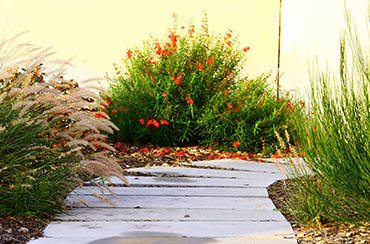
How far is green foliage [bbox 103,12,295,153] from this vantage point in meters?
5.62

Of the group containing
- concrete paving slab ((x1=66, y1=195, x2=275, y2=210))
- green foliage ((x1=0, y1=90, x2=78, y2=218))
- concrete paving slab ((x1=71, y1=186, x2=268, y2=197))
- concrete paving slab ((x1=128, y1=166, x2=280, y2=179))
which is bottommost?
concrete paving slab ((x1=66, y1=195, x2=275, y2=210))

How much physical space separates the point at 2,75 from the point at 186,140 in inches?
152

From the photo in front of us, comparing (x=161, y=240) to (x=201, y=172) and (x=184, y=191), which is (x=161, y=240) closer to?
(x=184, y=191)

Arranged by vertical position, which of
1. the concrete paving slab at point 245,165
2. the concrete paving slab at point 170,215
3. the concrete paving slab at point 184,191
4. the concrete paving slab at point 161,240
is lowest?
the concrete paving slab at point 161,240

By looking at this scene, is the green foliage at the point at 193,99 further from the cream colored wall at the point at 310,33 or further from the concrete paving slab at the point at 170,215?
the concrete paving slab at the point at 170,215

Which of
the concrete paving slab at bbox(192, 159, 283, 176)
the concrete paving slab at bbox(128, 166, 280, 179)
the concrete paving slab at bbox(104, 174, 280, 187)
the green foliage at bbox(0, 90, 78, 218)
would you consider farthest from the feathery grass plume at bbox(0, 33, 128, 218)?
the concrete paving slab at bbox(192, 159, 283, 176)

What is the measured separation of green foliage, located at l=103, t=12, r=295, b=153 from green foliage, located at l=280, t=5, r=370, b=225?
2997 millimetres

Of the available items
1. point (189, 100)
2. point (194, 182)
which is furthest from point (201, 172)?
point (189, 100)

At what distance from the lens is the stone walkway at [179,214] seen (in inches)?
89.4

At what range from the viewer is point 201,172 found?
411cm

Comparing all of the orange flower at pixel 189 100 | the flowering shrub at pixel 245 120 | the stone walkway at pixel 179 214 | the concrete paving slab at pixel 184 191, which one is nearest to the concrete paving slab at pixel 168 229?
the stone walkway at pixel 179 214

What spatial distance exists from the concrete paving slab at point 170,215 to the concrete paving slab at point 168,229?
0.08 meters

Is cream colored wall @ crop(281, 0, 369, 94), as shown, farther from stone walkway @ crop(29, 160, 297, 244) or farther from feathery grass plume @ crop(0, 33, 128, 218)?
feathery grass plume @ crop(0, 33, 128, 218)

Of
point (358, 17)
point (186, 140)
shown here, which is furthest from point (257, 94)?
point (358, 17)
